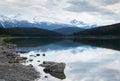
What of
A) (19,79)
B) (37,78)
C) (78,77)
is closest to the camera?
(19,79)

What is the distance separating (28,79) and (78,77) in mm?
6745

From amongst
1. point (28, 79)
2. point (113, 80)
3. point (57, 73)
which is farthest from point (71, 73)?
point (28, 79)

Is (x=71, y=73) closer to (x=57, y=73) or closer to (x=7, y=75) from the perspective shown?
(x=57, y=73)

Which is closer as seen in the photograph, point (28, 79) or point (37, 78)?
point (28, 79)

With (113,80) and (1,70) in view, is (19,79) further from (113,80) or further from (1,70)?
(113,80)

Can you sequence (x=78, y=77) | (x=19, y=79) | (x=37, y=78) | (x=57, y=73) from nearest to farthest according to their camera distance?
(x=19, y=79) → (x=37, y=78) → (x=78, y=77) → (x=57, y=73)

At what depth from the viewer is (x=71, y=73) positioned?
3541 cm

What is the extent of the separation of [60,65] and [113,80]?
320 inches

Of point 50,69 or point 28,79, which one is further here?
point 50,69

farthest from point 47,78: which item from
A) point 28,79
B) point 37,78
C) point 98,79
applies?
point 98,79

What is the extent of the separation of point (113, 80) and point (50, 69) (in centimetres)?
913

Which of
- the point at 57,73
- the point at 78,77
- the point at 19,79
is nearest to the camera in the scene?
the point at 19,79

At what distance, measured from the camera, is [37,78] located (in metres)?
29.6

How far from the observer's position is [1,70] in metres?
31.1
